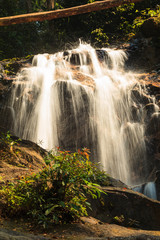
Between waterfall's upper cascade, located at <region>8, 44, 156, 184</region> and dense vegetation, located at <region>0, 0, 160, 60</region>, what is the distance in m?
7.87

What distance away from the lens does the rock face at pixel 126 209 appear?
386 centimetres

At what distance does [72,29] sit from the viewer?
19.7 metres

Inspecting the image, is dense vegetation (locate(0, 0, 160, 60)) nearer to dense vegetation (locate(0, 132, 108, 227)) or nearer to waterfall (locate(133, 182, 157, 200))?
waterfall (locate(133, 182, 157, 200))

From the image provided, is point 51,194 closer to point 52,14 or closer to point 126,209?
point 126,209

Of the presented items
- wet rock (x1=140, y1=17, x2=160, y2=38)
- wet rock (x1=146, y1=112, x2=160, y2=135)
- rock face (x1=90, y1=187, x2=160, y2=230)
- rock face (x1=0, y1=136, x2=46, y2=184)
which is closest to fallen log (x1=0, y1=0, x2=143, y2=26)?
rock face (x1=0, y1=136, x2=46, y2=184)

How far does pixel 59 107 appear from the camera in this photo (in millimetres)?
9531

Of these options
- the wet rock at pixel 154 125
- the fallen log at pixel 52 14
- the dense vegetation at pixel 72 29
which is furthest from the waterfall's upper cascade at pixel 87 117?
the dense vegetation at pixel 72 29

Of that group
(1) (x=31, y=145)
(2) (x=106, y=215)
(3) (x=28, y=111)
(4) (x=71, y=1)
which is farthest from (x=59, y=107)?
(4) (x=71, y=1)

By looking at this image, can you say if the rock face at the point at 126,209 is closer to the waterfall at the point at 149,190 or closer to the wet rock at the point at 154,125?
the waterfall at the point at 149,190

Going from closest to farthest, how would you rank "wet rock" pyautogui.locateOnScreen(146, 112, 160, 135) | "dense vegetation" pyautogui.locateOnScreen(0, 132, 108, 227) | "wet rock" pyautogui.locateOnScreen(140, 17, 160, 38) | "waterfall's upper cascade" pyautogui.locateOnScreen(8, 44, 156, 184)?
"dense vegetation" pyautogui.locateOnScreen(0, 132, 108, 227)
"waterfall's upper cascade" pyautogui.locateOnScreen(8, 44, 156, 184)
"wet rock" pyautogui.locateOnScreen(146, 112, 160, 135)
"wet rock" pyautogui.locateOnScreen(140, 17, 160, 38)

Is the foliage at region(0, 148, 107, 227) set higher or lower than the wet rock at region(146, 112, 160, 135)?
lower

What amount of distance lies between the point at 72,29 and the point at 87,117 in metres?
13.0

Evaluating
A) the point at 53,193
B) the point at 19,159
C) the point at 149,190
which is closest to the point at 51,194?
the point at 53,193

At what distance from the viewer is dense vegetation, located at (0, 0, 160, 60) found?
17.6m
